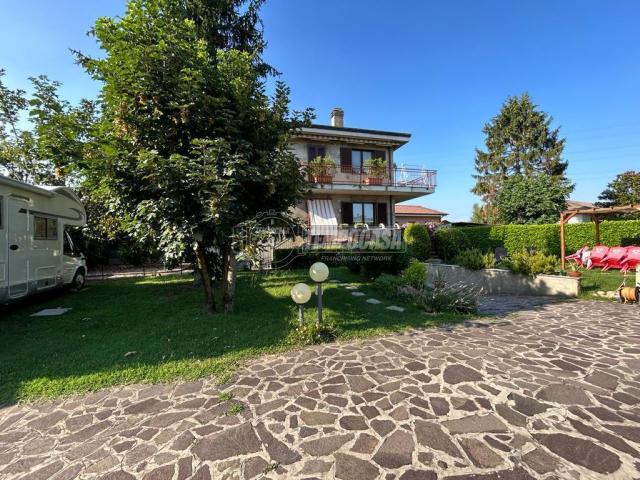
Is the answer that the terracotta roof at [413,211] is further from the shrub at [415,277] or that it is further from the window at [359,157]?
the shrub at [415,277]

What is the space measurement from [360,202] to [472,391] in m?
16.6

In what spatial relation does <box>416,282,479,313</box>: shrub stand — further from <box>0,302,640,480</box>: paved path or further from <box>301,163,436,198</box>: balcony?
<box>301,163,436,198</box>: balcony

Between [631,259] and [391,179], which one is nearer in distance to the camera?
[631,259]

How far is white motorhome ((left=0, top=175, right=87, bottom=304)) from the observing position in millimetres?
6598

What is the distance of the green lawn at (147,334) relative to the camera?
4230 millimetres

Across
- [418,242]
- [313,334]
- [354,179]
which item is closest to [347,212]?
[354,179]

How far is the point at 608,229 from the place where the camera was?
14578 mm

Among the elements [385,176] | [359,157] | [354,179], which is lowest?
[354,179]

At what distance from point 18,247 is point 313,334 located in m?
7.91

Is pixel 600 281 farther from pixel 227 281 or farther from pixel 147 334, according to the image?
pixel 147 334

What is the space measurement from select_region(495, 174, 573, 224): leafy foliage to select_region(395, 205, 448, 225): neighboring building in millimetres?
13113

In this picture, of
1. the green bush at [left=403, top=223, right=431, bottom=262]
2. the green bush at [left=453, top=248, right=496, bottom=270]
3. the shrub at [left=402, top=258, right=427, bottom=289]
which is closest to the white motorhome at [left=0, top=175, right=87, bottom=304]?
the shrub at [left=402, top=258, right=427, bottom=289]

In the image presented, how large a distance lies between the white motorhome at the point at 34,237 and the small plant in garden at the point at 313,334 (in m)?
7.10

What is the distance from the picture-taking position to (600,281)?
1057 centimetres
